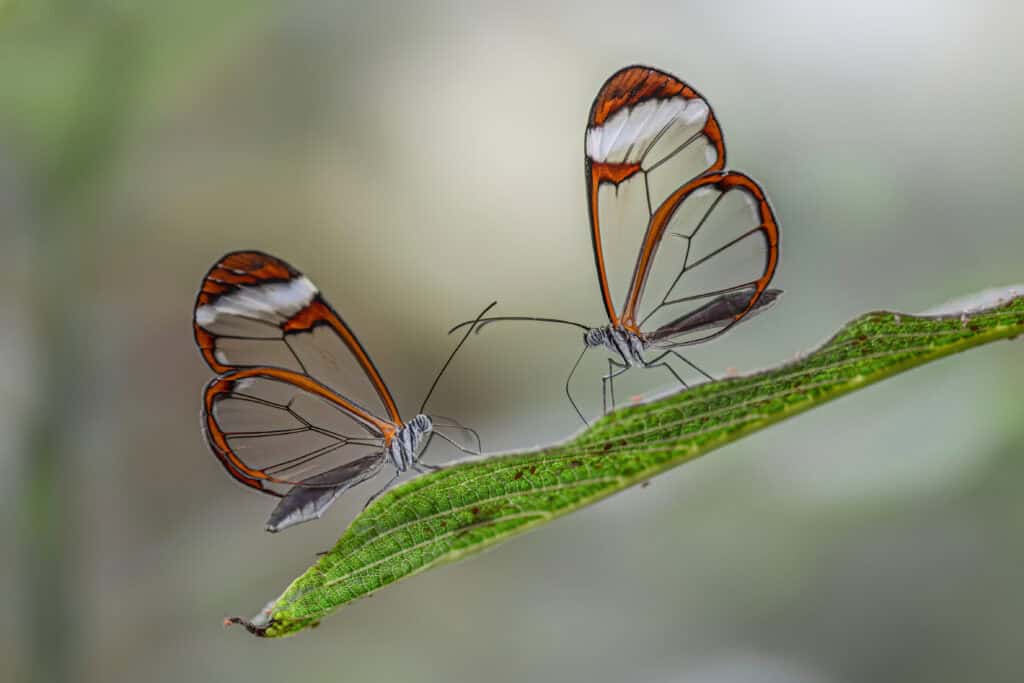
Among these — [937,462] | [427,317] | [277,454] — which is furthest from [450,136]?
[277,454]

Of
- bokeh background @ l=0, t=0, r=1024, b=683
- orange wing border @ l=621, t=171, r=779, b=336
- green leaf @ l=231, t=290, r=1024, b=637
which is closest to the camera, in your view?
green leaf @ l=231, t=290, r=1024, b=637

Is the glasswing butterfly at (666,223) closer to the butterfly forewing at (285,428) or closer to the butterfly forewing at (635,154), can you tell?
the butterfly forewing at (635,154)

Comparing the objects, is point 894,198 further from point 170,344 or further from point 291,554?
point 170,344

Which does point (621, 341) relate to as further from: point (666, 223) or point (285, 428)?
point (285, 428)

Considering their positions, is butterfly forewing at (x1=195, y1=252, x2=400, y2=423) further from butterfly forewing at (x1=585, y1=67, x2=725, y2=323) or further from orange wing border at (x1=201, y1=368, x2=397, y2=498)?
butterfly forewing at (x1=585, y1=67, x2=725, y2=323)

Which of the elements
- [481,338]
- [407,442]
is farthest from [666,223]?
[481,338]

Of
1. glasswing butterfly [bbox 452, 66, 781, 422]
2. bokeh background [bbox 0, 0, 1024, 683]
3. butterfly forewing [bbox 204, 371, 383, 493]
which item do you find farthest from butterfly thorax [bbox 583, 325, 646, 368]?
bokeh background [bbox 0, 0, 1024, 683]
